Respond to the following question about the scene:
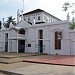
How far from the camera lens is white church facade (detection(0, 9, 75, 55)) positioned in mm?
28200

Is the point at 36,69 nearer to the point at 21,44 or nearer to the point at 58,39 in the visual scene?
the point at 58,39

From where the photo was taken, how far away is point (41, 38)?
106ft

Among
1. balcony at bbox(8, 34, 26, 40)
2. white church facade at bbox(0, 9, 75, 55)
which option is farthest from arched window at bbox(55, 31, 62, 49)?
balcony at bbox(8, 34, 26, 40)

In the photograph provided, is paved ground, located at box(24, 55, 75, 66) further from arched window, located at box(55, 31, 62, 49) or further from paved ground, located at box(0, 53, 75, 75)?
arched window, located at box(55, 31, 62, 49)

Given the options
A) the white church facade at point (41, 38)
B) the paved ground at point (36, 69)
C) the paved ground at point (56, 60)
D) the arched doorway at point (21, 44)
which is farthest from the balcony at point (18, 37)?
the paved ground at point (36, 69)

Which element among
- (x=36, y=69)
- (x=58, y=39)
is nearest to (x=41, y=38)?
(x=58, y=39)

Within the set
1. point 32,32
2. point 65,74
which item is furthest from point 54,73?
point 32,32

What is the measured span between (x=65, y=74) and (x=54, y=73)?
77 cm

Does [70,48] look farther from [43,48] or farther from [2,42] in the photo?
[2,42]

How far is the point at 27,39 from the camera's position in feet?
112

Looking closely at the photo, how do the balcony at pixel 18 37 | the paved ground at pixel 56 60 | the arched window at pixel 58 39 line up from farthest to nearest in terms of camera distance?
the balcony at pixel 18 37
the arched window at pixel 58 39
the paved ground at pixel 56 60

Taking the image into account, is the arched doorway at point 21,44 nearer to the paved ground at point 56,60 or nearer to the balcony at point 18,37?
the balcony at point 18,37

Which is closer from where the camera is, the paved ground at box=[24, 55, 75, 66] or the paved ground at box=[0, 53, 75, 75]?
the paved ground at box=[0, 53, 75, 75]

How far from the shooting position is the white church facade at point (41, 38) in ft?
92.5
